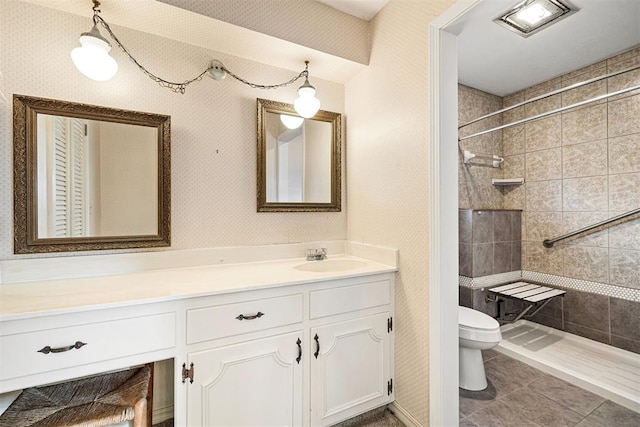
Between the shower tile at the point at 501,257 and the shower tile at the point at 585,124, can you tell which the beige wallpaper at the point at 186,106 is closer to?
the shower tile at the point at 501,257

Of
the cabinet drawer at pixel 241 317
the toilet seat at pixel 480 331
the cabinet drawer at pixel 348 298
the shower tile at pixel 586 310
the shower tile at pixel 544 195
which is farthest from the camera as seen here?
the shower tile at pixel 544 195

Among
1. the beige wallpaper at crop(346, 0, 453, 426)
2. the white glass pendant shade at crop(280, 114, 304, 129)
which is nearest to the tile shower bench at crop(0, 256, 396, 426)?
the beige wallpaper at crop(346, 0, 453, 426)

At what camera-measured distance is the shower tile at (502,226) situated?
8.67ft

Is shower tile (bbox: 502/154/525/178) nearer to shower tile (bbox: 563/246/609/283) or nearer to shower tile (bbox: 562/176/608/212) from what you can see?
shower tile (bbox: 562/176/608/212)

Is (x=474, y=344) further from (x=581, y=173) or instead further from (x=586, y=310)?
(x=581, y=173)

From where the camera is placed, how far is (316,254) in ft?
6.26

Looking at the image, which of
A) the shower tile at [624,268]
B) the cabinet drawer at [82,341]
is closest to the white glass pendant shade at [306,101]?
the cabinet drawer at [82,341]

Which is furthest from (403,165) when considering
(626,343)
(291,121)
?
(626,343)

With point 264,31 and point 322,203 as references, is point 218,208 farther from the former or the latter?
point 264,31

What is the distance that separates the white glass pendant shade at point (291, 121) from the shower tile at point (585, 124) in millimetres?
2450

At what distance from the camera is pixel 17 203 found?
50.9 inches

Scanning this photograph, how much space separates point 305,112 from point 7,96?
1447 millimetres

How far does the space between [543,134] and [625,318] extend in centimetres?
168

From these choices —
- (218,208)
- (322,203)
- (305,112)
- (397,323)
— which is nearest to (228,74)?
(305,112)
